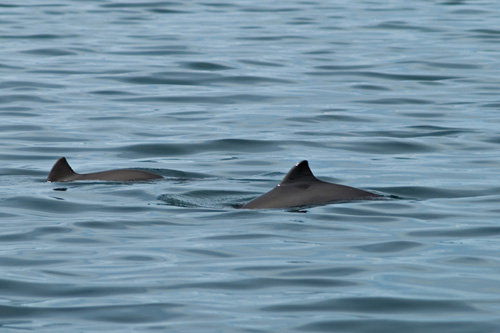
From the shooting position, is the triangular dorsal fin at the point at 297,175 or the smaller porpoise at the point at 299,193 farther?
the triangular dorsal fin at the point at 297,175

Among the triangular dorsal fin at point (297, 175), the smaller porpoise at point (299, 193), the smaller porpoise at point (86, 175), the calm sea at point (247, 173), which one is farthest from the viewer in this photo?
the smaller porpoise at point (86, 175)

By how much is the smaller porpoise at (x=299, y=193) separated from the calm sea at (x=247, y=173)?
20cm

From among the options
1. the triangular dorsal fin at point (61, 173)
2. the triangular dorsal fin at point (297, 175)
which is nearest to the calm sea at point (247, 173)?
the triangular dorsal fin at point (61, 173)

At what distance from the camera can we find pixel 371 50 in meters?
27.9

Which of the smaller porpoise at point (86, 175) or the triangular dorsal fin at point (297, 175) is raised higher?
the triangular dorsal fin at point (297, 175)

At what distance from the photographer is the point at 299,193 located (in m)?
A: 12.3

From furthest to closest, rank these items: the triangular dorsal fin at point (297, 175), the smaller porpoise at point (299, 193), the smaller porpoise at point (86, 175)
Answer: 1. the smaller porpoise at point (86, 175)
2. the triangular dorsal fin at point (297, 175)
3. the smaller porpoise at point (299, 193)

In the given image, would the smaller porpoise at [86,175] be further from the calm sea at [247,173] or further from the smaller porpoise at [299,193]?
the smaller porpoise at [299,193]

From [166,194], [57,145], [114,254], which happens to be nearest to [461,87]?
[57,145]

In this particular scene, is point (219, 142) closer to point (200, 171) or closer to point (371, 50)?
point (200, 171)

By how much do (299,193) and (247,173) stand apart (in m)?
2.79

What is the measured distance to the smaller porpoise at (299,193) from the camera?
12156mm

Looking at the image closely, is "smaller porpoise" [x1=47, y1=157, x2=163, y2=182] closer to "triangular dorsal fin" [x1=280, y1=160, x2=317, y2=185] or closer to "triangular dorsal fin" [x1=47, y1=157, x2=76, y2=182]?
"triangular dorsal fin" [x1=47, y1=157, x2=76, y2=182]

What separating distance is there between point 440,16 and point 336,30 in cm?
434
